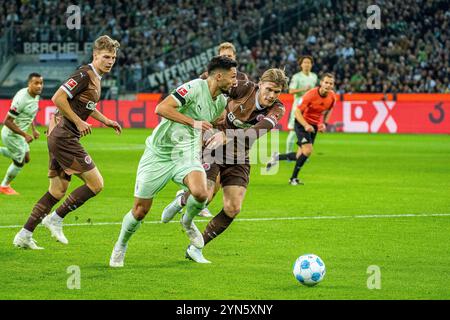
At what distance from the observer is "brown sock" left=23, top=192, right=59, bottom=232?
1009 centimetres

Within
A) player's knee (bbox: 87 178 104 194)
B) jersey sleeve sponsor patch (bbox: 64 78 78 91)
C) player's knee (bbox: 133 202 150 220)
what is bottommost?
player's knee (bbox: 87 178 104 194)

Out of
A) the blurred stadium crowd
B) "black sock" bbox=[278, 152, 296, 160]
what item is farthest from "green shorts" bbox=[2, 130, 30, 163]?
the blurred stadium crowd

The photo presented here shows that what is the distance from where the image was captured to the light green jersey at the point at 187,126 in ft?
29.3

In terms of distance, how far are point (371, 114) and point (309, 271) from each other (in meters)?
29.5

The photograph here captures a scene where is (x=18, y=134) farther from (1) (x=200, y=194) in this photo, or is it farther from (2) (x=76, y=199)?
(1) (x=200, y=194)

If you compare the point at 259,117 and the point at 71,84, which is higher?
the point at 71,84

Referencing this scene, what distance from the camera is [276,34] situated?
43938 millimetres

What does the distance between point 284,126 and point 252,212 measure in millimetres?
24327

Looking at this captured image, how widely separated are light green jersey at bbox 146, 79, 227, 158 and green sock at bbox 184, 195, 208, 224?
50 centimetres

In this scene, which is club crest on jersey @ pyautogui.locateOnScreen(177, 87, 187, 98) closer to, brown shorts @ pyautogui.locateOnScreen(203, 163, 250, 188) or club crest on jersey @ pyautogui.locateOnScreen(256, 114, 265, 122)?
brown shorts @ pyautogui.locateOnScreen(203, 163, 250, 188)

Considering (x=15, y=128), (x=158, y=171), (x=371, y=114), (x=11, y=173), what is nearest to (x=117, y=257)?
(x=158, y=171)
